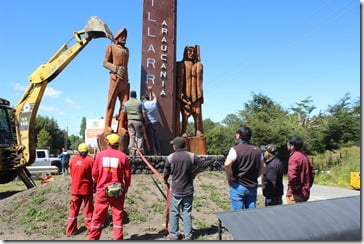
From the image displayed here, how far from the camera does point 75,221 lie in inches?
218

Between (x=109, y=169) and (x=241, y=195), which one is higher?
(x=109, y=169)

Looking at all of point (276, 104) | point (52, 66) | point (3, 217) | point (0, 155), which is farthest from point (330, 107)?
point (3, 217)

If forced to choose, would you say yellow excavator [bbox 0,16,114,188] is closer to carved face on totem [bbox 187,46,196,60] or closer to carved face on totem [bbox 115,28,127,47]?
carved face on totem [bbox 115,28,127,47]

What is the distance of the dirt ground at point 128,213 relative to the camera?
5.51m

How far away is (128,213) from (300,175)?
3.27 meters

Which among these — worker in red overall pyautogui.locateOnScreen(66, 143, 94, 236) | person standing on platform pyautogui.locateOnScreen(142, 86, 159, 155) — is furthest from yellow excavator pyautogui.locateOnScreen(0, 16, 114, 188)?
worker in red overall pyautogui.locateOnScreen(66, 143, 94, 236)

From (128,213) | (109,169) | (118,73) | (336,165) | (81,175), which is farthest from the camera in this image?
(336,165)

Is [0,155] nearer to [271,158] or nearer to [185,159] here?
[185,159]

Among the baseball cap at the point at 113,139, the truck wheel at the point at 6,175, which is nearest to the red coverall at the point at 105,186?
the baseball cap at the point at 113,139

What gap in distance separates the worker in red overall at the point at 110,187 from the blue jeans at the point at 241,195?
4.96 feet

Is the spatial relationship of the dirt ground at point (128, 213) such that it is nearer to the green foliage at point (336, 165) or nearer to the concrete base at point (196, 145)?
the concrete base at point (196, 145)

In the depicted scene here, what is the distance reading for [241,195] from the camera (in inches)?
180

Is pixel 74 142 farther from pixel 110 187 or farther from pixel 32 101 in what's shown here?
pixel 110 187

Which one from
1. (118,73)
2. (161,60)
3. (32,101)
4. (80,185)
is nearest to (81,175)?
(80,185)
